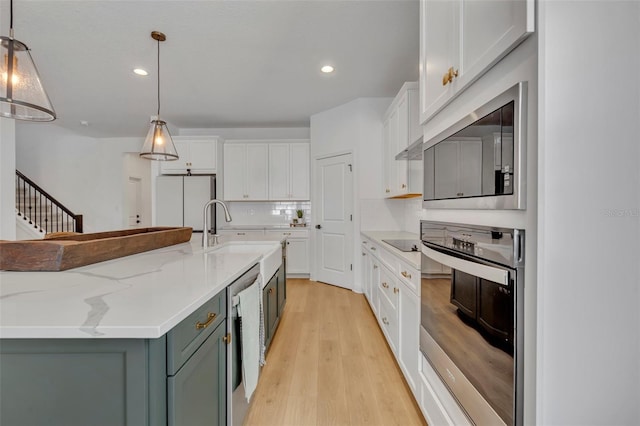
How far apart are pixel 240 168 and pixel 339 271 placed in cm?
246

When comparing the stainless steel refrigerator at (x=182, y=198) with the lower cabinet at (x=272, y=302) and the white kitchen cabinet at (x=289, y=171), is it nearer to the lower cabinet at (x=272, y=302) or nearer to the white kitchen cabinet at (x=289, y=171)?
the white kitchen cabinet at (x=289, y=171)

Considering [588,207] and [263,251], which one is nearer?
[588,207]

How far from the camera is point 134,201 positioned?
6.38m

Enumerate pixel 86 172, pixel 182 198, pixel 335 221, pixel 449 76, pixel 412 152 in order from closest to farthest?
pixel 449 76 → pixel 412 152 → pixel 335 221 → pixel 182 198 → pixel 86 172

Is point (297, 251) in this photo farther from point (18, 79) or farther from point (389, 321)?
point (18, 79)

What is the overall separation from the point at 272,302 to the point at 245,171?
10.5 feet

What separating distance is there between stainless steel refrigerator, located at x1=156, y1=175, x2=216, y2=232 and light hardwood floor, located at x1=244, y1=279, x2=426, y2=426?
2605 millimetres

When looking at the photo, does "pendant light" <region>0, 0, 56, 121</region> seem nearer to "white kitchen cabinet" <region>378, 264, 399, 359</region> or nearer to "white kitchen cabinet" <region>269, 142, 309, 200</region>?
"white kitchen cabinet" <region>378, 264, 399, 359</region>

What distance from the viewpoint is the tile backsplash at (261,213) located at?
17.5 feet

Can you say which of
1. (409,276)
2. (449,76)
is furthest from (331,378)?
(449,76)

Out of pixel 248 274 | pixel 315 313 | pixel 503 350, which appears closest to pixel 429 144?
pixel 503 350

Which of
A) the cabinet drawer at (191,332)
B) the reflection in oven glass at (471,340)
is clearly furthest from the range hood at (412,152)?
the cabinet drawer at (191,332)

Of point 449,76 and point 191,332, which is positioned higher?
point 449,76

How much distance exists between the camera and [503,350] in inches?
32.3
